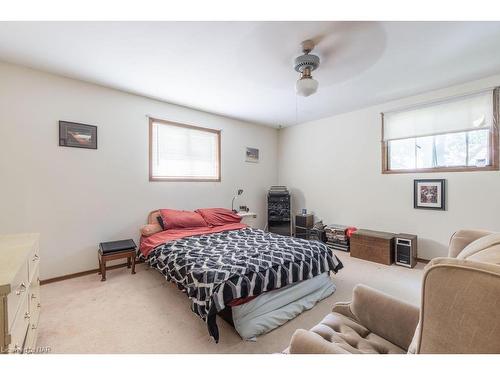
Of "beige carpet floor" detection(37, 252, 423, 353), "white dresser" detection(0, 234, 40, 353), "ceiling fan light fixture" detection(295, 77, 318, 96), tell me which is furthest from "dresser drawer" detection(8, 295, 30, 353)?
"ceiling fan light fixture" detection(295, 77, 318, 96)

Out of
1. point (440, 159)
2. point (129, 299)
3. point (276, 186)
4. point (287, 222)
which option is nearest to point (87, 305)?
point (129, 299)

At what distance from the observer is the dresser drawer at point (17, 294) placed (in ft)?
3.30

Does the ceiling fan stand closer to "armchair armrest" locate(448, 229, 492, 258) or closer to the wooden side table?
"armchair armrest" locate(448, 229, 492, 258)

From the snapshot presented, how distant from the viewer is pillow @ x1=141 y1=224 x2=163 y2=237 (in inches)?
123

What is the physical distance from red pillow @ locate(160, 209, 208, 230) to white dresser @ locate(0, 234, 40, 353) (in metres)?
1.66

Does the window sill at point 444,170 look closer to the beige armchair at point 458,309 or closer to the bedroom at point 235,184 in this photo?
the bedroom at point 235,184

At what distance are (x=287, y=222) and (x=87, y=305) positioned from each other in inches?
139

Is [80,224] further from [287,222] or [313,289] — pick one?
[287,222]

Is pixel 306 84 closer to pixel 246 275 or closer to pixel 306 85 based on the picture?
pixel 306 85

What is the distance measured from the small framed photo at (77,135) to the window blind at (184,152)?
797 mm

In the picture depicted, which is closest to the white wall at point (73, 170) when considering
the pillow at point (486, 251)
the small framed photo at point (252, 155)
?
the small framed photo at point (252, 155)
